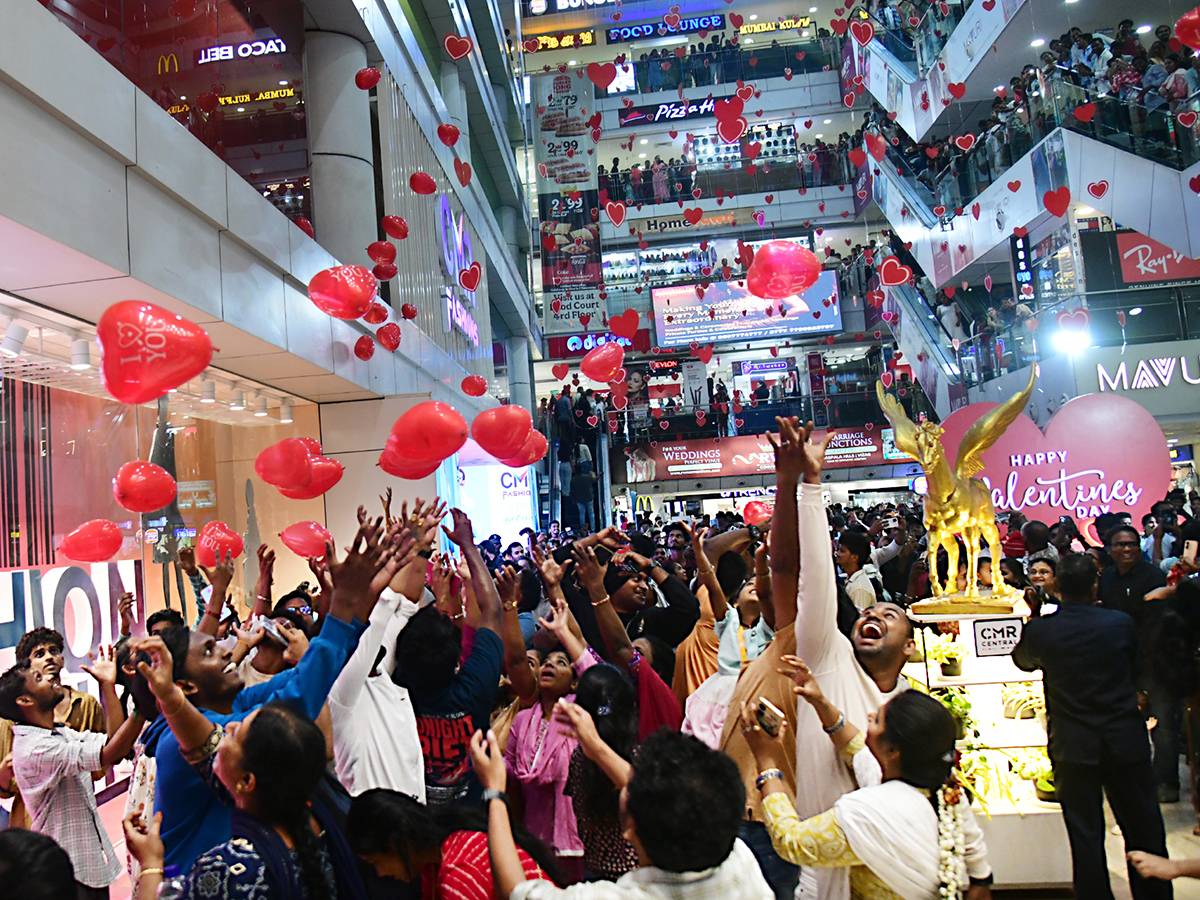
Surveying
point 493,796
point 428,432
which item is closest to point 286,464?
point 428,432

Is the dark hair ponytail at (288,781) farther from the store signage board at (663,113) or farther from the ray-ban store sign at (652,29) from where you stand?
the ray-ban store sign at (652,29)

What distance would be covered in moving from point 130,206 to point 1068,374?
12.3 m

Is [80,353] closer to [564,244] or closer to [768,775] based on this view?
[768,775]

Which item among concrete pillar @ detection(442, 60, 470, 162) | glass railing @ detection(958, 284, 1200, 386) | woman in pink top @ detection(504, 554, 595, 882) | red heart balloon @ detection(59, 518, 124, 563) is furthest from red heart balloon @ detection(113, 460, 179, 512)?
glass railing @ detection(958, 284, 1200, 386)

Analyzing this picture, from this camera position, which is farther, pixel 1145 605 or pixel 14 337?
pixel 1145 605

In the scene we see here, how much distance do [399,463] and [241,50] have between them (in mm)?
4704

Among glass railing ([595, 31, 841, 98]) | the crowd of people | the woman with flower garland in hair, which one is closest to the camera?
the crowd of people

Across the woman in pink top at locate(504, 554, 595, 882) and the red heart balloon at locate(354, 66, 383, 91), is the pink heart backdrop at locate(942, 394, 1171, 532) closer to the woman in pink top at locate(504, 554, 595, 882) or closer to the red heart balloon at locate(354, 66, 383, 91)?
the red heart balloon at locate(354, 66, 383, 91)

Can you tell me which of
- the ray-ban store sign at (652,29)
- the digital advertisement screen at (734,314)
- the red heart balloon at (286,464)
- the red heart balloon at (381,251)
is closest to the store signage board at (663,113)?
the ray-ban store sign at (652,29)

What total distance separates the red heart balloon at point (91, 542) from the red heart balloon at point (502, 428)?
8.27 feet

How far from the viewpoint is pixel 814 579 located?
2.28 m

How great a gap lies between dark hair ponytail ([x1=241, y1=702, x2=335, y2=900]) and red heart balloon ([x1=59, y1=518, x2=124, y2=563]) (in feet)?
14.5

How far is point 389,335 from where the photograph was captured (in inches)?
315

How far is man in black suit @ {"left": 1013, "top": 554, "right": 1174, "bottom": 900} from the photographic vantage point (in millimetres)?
3447
